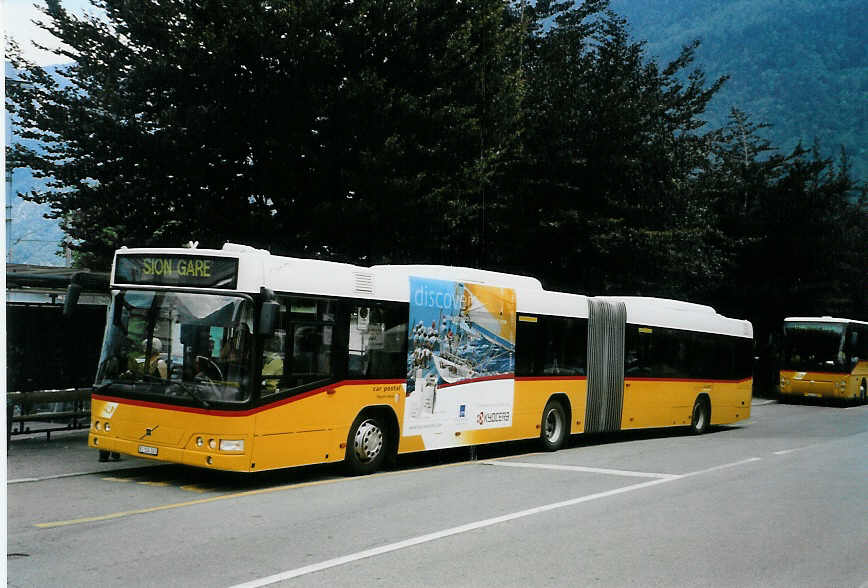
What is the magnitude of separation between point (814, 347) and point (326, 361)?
26.5m

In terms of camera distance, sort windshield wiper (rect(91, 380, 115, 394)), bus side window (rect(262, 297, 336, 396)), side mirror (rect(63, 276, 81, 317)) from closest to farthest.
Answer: bus side window (rect(262, 297, 336, 396)) → windshield wiper (rect(91, 380, 115, 394)) → side mirror (rect(63, 276, 81, 317))

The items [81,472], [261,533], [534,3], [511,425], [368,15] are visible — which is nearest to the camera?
[261,533]

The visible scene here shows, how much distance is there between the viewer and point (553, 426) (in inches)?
655

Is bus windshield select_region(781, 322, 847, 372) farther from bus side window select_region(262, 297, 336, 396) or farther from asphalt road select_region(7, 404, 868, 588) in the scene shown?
bus side window select_region(262, 297, 336, 396)

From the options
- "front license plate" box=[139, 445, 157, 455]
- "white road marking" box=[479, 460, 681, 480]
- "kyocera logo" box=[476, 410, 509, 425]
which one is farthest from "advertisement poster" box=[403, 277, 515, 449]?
"front license plate" box=[139, 445, 157, 455]

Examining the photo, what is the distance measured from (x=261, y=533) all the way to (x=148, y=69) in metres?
11.0

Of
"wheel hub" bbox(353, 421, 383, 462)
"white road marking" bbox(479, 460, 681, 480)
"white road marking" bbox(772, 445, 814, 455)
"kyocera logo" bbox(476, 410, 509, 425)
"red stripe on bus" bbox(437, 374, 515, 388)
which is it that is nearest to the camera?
"wheel hub" bbox(353, 421, 383, 462)

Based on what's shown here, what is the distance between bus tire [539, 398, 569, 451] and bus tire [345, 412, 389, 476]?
4.38 metres

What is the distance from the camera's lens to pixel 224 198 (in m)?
18.3

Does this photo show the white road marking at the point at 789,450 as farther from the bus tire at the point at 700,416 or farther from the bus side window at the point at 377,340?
the bus side window at the point at 377,340

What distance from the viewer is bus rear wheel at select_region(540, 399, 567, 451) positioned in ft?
53.4

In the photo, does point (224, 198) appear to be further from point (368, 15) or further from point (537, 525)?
point (537, 525)

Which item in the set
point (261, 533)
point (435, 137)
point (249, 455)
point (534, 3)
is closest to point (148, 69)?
point (435, 137)

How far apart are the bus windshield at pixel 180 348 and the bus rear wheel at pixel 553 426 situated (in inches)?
285
